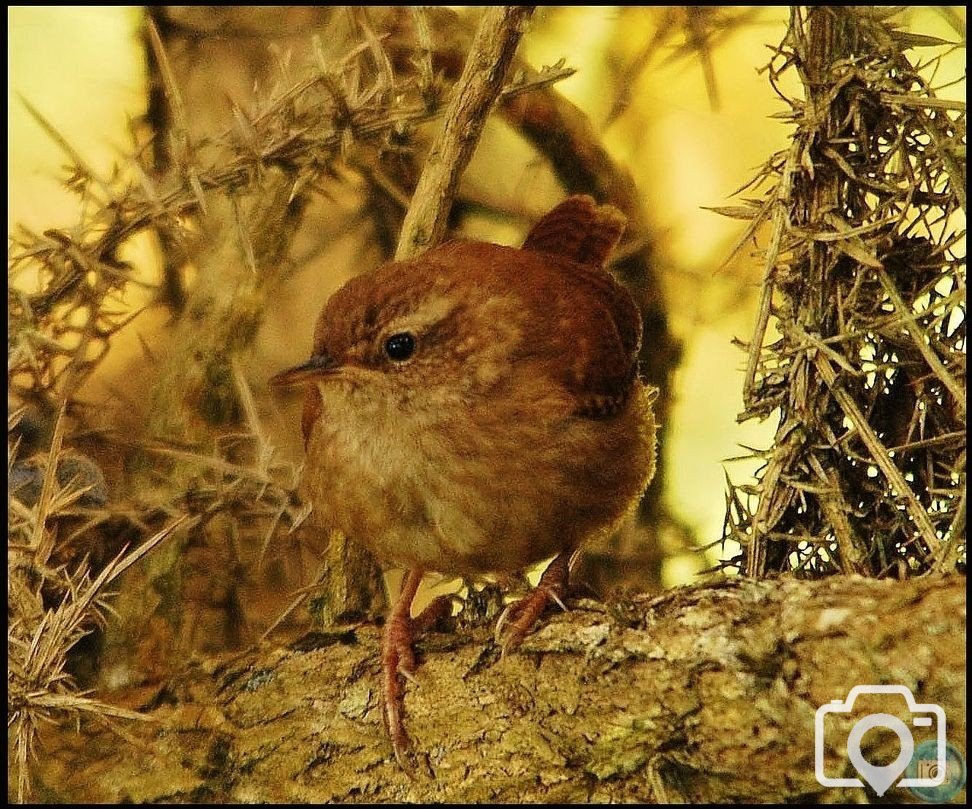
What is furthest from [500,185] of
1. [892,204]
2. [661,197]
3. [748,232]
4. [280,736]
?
[280,736]

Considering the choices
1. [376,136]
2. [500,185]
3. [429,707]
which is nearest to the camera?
[429,707]

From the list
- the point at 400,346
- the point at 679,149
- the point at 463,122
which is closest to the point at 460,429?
the point at 400,346

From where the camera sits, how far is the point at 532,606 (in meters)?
1.84

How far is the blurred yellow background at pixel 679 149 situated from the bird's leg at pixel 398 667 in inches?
30.3

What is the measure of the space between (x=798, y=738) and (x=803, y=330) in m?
0.74

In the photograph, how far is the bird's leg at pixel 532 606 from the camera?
177 cm

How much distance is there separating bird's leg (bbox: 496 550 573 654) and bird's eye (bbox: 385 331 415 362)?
0.49 metres

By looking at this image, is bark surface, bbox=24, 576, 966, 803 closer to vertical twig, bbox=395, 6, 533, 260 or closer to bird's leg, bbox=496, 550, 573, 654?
bird's leg, bbox=496, 550, 573, 654

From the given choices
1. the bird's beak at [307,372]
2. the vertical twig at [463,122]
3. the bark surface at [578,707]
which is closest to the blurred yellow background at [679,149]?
the vertical twig at [463,122]

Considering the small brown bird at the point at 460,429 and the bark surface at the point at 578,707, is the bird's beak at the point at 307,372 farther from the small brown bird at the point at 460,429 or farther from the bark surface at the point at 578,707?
the bark surface at the point at 578,707

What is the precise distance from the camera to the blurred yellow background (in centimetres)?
224

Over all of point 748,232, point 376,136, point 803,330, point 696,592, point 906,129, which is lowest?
point 696,592

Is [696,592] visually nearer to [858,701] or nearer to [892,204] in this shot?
[858,701]

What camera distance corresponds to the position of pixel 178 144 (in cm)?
195
